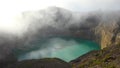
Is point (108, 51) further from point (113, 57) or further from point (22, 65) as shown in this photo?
point (22, 65)

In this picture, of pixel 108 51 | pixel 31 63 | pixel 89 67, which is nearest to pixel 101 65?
pixel 89 67

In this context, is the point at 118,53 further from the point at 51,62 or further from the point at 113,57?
the point at 51,62

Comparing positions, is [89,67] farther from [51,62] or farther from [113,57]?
[51,62]

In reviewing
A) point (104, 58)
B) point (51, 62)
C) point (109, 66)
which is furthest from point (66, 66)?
point (109, 66)

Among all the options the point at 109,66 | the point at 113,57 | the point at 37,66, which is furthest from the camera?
the point at 37,66

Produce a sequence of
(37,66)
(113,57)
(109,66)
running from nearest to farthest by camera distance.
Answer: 1. (109,66)
2. (113,57)
3. (37,66)

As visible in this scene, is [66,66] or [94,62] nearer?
[94,62]

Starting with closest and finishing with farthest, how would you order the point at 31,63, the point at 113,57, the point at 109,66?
the point at 109,66 < the point at 113,57 < the point at 31,63

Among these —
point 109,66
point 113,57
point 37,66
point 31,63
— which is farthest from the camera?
point 31,63

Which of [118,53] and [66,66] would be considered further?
[66,66]
